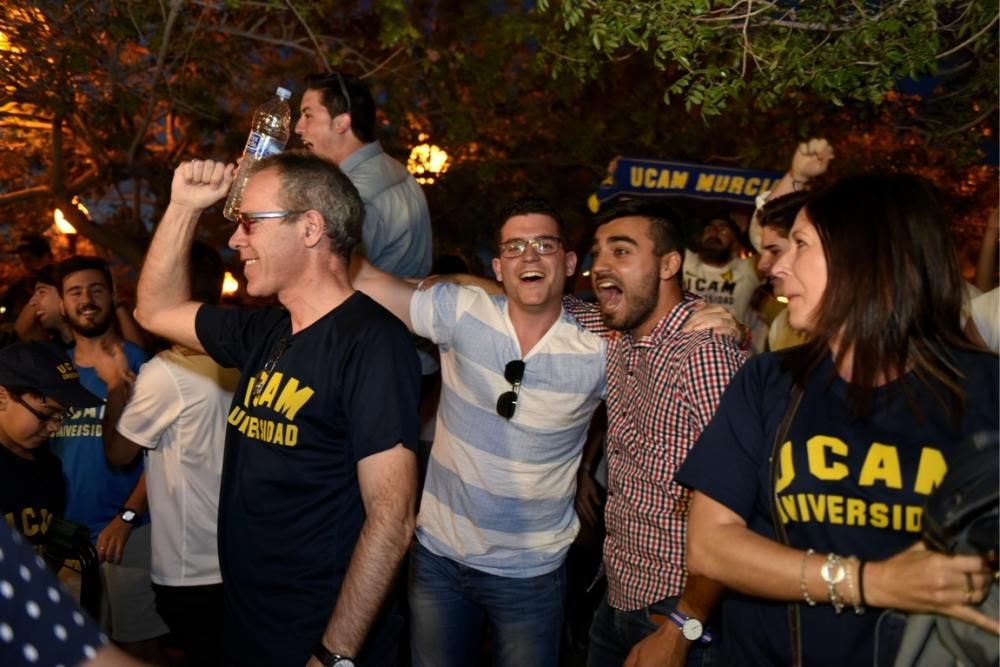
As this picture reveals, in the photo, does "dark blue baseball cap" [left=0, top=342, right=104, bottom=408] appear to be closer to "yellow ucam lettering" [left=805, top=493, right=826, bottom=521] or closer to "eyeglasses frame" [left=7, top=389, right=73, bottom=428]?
"eyeglasses frame" [left=7, top=389, right=73, bottom=428]

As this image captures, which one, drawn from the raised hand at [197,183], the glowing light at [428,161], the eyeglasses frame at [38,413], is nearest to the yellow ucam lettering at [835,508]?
the raised hand at [197,183]

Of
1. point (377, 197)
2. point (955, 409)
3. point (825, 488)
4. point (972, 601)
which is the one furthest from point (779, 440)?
point (377, 197)

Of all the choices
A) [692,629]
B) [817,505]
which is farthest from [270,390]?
[817,505]

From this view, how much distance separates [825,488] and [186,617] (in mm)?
3577

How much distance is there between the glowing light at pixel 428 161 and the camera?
14799mm

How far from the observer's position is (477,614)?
4562 millimetres

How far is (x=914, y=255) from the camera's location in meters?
2.57

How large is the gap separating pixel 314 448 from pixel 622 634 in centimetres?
153

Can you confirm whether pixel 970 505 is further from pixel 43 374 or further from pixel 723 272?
pixel 723 272

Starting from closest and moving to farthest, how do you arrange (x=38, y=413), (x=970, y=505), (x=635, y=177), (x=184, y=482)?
(x=970, y=505) < (x=38, y=413) < (x=184, y=482) < (x=635, y=177)

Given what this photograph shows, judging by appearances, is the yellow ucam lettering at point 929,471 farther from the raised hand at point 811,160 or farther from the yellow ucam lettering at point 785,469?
the raised hand at point 811,160

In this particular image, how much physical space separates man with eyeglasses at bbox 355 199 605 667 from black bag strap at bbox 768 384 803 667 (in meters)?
1.79

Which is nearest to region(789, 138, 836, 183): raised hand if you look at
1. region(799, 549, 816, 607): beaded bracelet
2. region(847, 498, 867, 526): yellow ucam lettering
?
region(847, 498, 867, 526): yellow ucam lettering

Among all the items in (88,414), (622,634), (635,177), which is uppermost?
(635,177)
